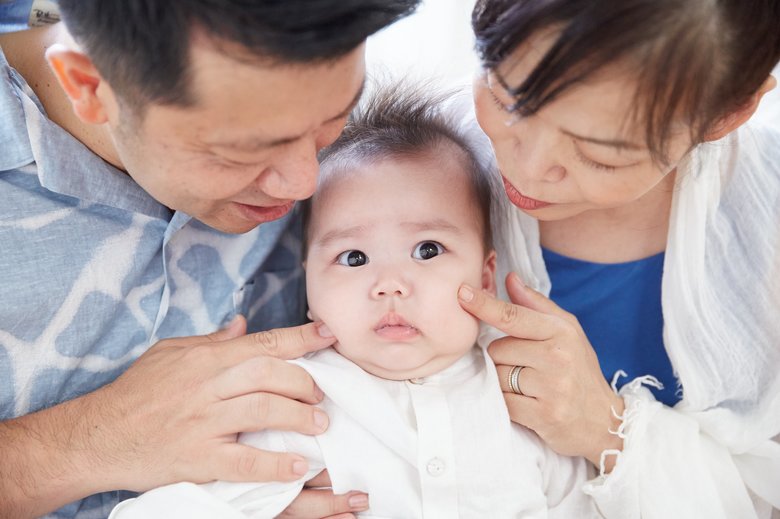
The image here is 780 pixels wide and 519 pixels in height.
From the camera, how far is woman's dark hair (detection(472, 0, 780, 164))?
1029 millimetres

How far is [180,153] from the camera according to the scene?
117 centimetres

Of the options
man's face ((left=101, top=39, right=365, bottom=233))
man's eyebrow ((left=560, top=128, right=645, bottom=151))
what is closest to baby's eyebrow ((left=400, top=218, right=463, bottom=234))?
man's face ((left=101, top=39, right=365, bottom=233))

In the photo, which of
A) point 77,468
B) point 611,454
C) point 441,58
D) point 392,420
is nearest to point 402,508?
point 392,420

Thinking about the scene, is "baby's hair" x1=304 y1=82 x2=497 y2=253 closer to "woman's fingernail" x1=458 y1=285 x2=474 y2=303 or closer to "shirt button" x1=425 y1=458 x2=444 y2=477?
"woman's fingernail" x1=458 y1=285 x2=474 y2=303

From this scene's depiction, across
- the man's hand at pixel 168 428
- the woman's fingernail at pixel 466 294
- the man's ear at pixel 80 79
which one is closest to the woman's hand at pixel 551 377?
the woman's fingernail at pixel 466 294

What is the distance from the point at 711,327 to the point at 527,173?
0.53 m

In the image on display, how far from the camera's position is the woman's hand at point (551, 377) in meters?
1.33

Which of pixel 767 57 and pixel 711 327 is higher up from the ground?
pixel 767 57

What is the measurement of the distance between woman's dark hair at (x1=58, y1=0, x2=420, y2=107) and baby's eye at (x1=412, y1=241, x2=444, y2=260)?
0.42 meters

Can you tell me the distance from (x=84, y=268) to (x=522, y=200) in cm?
79

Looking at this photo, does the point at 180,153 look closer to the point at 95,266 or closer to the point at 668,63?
the point at 95,266

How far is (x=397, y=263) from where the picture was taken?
135cm

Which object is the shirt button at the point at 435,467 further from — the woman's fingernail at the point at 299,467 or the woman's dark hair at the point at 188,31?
the woman's dark hair at the point at 188,31

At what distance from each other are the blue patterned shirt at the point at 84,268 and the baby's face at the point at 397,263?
243mm
